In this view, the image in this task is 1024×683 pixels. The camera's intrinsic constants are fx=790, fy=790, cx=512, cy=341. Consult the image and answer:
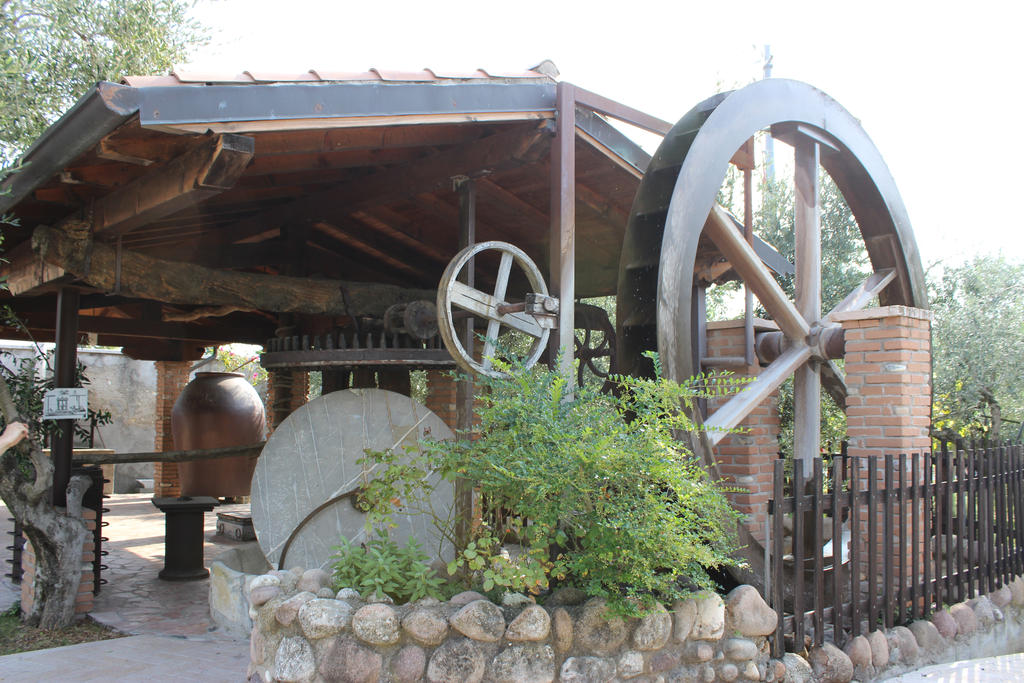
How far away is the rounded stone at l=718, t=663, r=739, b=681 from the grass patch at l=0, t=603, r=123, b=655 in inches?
141

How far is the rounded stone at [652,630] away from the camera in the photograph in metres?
3.10

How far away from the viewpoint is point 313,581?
326cm

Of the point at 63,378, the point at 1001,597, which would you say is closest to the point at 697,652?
the point at 1001,597

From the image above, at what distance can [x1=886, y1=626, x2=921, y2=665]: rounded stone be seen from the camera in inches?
159

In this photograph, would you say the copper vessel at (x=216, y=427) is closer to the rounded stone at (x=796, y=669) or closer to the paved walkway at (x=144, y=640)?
the paved walkway at (x=144, y=640)

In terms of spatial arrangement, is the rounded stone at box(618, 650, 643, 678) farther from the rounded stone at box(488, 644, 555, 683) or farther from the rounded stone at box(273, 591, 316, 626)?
the rounded stone at box(273, 591, 316, 626)

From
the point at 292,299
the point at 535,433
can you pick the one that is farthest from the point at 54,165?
the point at 535,433

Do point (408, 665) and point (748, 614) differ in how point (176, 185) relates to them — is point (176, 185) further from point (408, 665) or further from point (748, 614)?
point (748, 614)

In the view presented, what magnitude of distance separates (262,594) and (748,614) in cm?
203

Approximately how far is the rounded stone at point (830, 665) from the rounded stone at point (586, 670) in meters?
1.16

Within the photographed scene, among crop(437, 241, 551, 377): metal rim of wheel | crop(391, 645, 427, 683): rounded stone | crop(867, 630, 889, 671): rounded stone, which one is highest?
crop(437, 241, 551, 377): metal rim of wheel

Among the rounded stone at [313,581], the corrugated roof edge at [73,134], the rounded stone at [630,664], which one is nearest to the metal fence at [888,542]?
the rounded stone at [630,664]

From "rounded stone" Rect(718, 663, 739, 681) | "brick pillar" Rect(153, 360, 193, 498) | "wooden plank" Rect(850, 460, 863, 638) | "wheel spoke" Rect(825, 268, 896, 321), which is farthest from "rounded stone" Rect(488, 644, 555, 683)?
"brick pillar" Rect(153, 360, 193, 498)

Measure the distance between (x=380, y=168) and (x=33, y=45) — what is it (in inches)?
195
